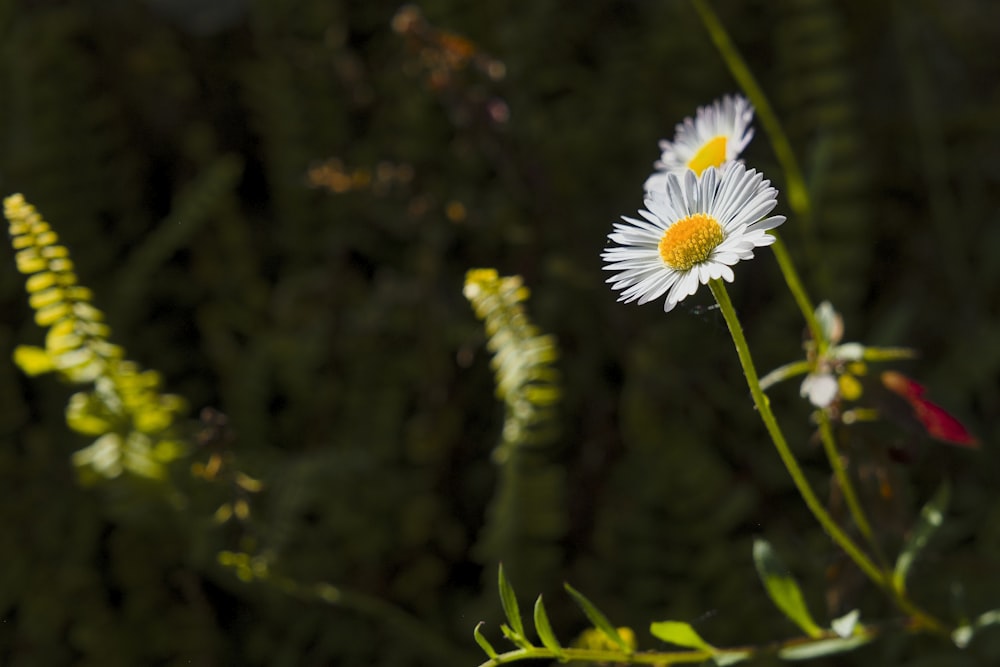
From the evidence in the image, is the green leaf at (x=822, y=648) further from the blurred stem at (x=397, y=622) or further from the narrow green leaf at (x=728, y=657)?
the blurred stem at (x=397, y=622)

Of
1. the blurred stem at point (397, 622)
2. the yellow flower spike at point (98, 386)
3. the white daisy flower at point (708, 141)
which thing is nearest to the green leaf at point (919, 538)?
the white daisy flower at point (708, 141)

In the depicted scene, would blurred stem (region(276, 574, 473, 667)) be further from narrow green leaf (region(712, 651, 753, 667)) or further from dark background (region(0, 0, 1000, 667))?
narrow green leaf (region(712, 651, 753, 667))

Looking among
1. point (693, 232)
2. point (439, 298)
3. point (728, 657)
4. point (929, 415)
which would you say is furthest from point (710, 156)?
point (439, 298)

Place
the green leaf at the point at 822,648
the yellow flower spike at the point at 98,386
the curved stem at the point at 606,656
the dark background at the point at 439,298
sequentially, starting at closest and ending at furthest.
A: the curved stem at the point at 606,656
the green leaf at the point at 822,648
the yellow flower spike at the point at 98,386
the dark background at the point at 439,298

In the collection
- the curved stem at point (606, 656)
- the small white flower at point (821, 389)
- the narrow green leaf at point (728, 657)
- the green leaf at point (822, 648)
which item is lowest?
the green leaf at point (822, 648)

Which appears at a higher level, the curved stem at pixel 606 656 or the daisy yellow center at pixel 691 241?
the daisy yellow center at pixel 691 241

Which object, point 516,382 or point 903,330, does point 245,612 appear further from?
point 903,330

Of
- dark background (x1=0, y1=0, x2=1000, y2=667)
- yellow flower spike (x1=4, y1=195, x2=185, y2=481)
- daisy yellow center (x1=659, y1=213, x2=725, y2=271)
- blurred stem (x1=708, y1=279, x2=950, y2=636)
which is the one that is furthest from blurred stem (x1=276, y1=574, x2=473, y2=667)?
daisy yellow center (x1=659, y1=213, x2=725, y2=271)

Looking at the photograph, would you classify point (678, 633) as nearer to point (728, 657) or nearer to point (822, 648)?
point (728, 657)
